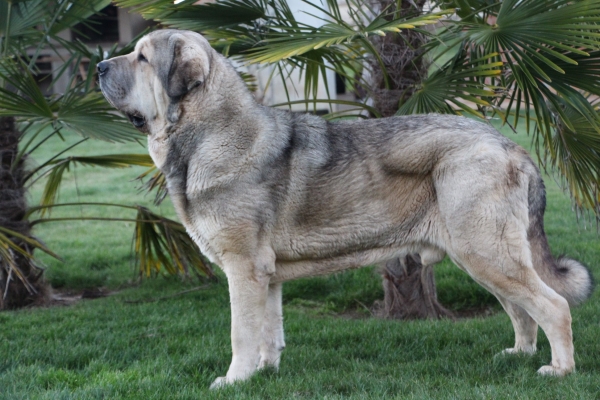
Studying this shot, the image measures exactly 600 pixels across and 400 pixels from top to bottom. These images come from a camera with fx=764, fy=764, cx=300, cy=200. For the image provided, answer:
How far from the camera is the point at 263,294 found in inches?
177

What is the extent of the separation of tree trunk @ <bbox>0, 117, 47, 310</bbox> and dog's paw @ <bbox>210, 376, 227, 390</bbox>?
3365 mm

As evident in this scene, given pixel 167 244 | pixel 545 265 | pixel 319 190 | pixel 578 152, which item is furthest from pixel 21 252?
pixel 578 152

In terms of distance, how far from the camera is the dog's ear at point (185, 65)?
14.3 ft

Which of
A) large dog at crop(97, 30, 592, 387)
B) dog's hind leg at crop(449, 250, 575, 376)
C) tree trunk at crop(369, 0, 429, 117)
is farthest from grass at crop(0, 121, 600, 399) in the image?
tree trunk at crop(369, 0, 429, 117)

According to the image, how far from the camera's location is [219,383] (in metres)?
4.47

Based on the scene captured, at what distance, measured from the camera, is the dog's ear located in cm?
437

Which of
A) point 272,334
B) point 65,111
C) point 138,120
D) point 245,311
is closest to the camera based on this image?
point 245,311

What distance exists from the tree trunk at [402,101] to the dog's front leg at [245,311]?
2261 mm

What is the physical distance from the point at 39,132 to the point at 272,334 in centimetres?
376

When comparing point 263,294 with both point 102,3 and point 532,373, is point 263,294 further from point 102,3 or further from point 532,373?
point 102,3

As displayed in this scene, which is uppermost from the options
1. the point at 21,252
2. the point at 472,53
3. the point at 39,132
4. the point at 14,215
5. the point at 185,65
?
the point at 185,65

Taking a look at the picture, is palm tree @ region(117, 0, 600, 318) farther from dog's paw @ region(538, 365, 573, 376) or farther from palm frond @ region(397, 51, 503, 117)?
dog's paw @ region(538, 365, 573, 376)

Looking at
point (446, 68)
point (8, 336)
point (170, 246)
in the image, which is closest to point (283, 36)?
point (446, 68)

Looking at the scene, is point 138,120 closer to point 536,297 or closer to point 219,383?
point 219,383
